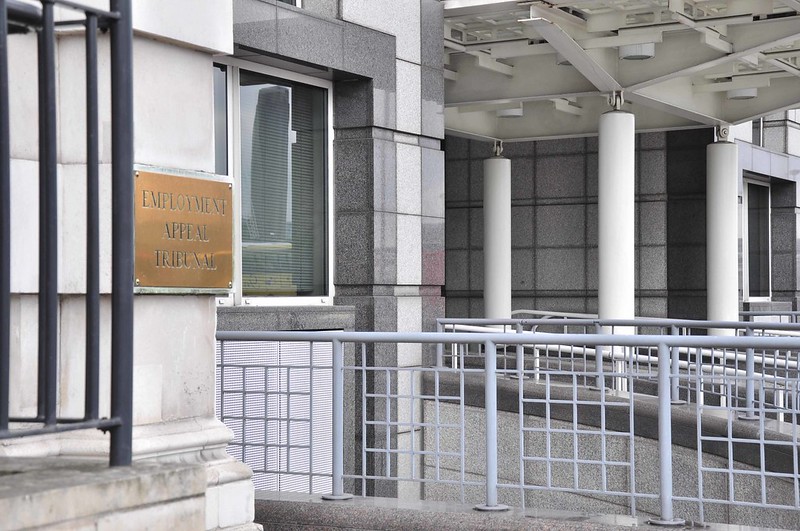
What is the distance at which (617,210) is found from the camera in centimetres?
1538

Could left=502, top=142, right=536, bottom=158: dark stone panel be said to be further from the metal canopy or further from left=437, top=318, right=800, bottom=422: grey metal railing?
left=437, top=318, right=800, bottom=422: grey metal railing

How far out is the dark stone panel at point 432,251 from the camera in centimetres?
1182

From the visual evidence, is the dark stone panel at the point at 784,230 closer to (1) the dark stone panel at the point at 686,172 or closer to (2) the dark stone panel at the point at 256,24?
(1) the dark stone panel at the point at 686,172

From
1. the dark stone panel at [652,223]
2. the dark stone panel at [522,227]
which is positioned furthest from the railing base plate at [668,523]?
the dark stone panel at [522,227]

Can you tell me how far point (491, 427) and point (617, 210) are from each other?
29.1ft

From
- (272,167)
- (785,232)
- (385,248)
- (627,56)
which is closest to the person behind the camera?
(272,167)

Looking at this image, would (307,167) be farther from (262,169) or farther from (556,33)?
(556,33)

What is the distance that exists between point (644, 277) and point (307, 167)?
10.1 m

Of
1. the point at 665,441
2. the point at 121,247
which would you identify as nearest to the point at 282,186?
the point at 665,441

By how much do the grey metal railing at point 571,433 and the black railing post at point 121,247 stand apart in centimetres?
358

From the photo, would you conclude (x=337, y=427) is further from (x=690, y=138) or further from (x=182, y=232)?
(x=690, y=138)

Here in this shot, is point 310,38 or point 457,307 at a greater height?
point 310,38

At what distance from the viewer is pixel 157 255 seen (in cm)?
504

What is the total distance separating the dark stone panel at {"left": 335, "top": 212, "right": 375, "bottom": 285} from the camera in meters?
11.1
